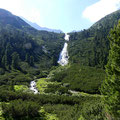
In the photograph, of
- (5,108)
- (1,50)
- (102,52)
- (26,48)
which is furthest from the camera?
(26,48)

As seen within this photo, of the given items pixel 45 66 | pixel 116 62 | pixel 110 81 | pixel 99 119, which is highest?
pixel 116 62

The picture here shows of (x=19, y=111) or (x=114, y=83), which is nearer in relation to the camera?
(x=114, y=83)

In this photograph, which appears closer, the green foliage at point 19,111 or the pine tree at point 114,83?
the pine tree at point 114,83

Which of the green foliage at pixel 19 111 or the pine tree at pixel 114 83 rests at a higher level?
the pine tree at pixel 114 83

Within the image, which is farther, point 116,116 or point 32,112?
point 32,112

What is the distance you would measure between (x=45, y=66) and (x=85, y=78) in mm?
43110

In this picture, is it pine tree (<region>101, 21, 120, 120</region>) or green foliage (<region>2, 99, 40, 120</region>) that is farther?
green foliage (<region>2, 99, 40, 120</region>)

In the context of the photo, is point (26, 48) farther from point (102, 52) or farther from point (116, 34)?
point (116, 34)

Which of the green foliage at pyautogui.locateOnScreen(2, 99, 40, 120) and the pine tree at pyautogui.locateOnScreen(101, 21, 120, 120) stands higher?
the pine tree at pyautogui.locateOnScreen(101, 21, 120, 120)

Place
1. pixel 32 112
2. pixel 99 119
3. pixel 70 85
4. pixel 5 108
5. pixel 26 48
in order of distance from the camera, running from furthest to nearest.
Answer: pixel 26 48, pixel 70 85, pixel 32 112, pixel 5 108, pixel 99 119

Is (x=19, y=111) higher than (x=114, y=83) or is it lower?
lower

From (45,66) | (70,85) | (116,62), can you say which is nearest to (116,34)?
(116,62)

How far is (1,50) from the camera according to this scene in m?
77.9

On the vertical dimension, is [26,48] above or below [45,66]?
above
